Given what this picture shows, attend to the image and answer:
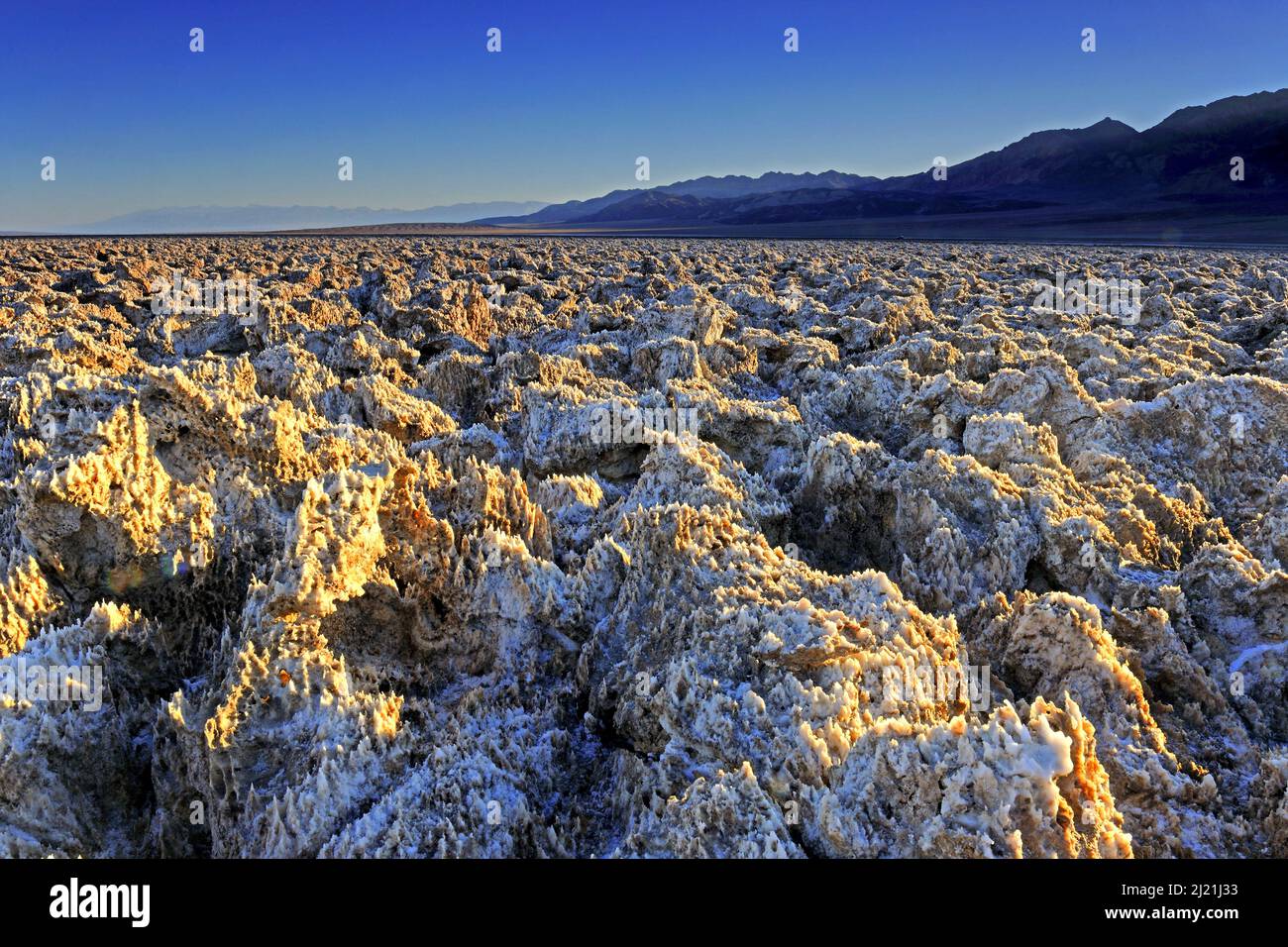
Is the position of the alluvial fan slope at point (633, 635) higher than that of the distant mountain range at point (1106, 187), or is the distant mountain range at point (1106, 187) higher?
the distant mountain range at point (1106, 187)

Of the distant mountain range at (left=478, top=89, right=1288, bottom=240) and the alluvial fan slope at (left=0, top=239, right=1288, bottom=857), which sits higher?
the distant mountain range at (left=478, top=89, right=1288, bottom=240)

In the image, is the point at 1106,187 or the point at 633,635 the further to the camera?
the point at 1106,187

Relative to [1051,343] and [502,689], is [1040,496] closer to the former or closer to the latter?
[502,689]

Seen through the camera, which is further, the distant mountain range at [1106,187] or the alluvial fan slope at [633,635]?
the distant mountain range at [1106,187]

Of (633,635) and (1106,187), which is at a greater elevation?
(1106,187)
